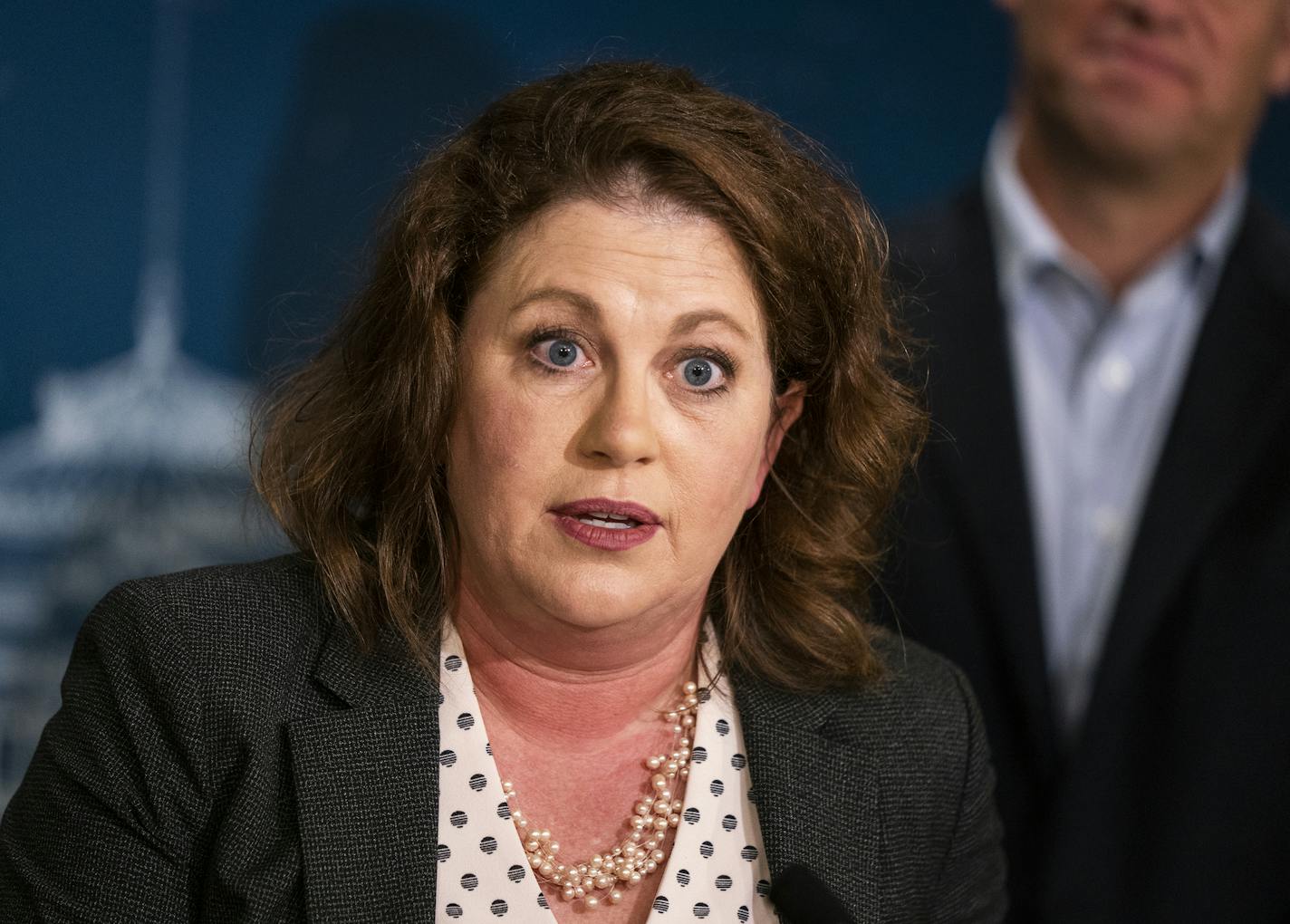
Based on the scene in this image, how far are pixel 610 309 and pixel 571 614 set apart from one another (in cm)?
33

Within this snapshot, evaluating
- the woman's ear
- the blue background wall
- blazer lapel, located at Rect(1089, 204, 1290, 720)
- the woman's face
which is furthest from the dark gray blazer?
blazer lapel, located at Rect(1089, 204, 1290, 720)

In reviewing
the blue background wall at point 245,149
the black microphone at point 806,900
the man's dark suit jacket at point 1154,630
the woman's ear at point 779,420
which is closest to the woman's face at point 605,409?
the woman's ear at point 779,420

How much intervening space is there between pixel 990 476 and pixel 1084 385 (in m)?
0.25

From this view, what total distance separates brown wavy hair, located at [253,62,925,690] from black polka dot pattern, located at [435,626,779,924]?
10 cm

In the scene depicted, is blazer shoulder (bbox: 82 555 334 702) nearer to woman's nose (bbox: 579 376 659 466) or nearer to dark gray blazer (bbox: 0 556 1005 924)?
dark gray blazer (bbox: 0 556 1005 924)

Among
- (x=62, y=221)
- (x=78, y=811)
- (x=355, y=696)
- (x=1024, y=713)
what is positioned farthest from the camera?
(x=1024, y=713)

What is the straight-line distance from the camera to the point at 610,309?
1.61 m

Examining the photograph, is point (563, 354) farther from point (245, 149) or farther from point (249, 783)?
point (245, 149)

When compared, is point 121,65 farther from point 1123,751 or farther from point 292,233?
point 1123,751

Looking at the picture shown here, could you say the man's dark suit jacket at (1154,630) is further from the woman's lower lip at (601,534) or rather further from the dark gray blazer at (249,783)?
the woman's lower lip at (601,534)

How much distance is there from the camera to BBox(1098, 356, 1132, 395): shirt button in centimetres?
248

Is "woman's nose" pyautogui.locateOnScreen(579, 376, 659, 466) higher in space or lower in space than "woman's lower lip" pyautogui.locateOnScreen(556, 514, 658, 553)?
higher

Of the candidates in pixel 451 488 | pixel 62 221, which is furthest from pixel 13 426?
pixel 451 488

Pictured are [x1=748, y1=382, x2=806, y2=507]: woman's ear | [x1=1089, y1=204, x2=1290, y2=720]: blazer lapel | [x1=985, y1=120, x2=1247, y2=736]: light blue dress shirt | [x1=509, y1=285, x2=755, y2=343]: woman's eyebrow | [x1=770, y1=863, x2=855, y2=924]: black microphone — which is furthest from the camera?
[x1=985, y1=120, x2=1247, y2=736]: light blue dress shirt
